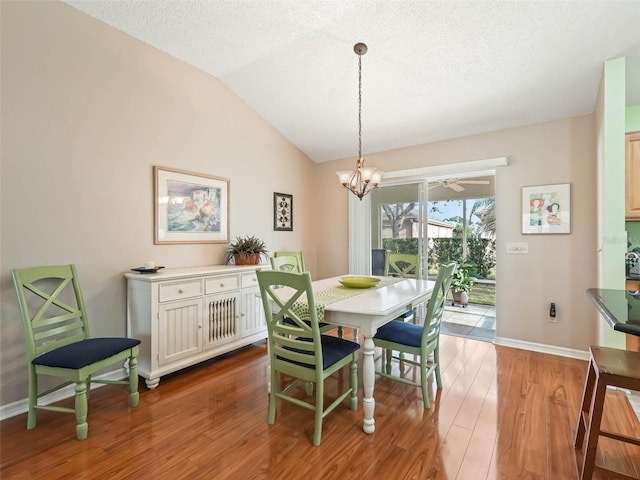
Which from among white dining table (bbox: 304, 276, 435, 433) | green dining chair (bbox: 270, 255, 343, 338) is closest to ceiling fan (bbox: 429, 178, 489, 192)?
green dining chair (bbox: 270, 255, 343, 338)

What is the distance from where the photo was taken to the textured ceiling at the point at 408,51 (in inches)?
90.7

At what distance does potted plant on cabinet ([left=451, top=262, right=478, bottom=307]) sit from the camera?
18.2 ft

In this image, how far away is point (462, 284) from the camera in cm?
555

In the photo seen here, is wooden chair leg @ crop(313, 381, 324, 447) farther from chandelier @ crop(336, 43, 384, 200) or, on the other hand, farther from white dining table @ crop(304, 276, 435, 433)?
chandelier @ crop(336, 43, 384, 200)

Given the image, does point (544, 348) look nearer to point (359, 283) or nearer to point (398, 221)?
point (398, 221)

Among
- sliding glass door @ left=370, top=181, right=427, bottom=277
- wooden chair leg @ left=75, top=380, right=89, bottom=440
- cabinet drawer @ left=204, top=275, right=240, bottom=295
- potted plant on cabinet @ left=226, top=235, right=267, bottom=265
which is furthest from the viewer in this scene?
sliding glass door @ left=370, top=181, right=427, bottom=277

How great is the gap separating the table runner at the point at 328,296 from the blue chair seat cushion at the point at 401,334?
1.14 feet

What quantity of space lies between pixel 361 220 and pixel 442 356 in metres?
2.10

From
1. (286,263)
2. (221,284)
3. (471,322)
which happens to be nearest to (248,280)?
(221,284)

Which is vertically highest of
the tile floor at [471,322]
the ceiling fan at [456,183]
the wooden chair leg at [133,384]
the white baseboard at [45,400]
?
the ceiling fan at [456,183]

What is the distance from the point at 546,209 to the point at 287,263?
2.79 m

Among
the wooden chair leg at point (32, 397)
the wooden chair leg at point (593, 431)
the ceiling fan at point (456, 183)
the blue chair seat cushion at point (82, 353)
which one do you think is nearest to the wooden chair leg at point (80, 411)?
the blue chair seat cushion at point (82, 353)

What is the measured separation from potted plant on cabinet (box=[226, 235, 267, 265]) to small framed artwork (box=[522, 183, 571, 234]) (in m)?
2.97

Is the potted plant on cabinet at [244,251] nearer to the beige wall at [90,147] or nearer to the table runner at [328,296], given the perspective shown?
the beige wall at [90,147]
